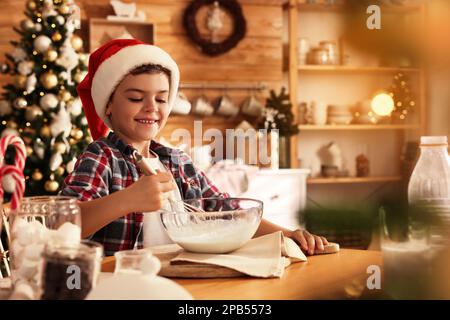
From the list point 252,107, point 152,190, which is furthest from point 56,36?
point 152,190

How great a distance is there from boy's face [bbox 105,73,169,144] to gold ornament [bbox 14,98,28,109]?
6.39ft

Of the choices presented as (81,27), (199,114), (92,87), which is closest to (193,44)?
(199,114)

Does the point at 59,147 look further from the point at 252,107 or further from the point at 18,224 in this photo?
the point at 18,224

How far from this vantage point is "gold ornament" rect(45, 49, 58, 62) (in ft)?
10.9

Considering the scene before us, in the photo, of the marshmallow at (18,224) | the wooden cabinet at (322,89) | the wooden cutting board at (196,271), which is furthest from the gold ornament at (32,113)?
the marshmallow at (18,224)

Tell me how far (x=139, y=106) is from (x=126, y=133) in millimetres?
87

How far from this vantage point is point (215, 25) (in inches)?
155

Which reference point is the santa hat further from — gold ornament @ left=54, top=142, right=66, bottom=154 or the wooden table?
gold ornament @ left=54, top=142, right=66, bottom=154

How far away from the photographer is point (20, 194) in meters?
0.69

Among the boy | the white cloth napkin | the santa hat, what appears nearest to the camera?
the white cloth napkin

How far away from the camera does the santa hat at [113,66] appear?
1.51 m

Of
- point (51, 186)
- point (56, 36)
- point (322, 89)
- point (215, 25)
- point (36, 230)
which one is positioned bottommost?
point (51, 186)

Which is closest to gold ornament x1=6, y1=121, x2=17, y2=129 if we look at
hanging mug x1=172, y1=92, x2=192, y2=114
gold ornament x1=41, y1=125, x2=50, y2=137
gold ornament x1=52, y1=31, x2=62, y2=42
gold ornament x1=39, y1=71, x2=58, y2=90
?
gold ornament x1=41, y1=125, x2=50, y2=137

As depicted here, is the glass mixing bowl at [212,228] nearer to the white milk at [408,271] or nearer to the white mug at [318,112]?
the white milk at [408,271]
